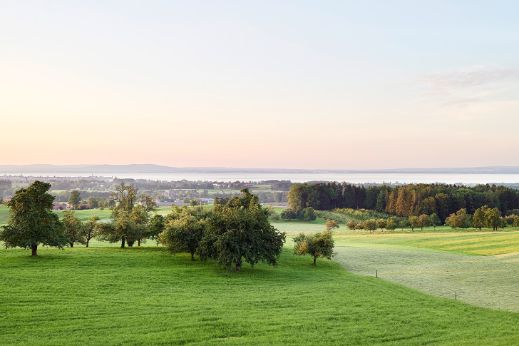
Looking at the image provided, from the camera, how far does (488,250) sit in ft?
279

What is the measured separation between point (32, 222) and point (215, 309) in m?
35.3

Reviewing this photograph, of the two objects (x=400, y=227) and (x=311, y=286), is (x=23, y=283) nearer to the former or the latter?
(x=311, y=286)

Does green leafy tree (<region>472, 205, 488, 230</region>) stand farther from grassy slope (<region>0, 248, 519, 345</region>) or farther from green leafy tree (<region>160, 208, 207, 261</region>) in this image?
green leafy tree (<region>160, 208, 207, 261</region>)

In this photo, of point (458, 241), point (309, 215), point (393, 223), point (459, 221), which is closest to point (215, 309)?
point (458, 241)

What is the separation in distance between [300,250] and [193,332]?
4198cm

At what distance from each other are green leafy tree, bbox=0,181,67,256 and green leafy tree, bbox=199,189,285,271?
18.7 metres

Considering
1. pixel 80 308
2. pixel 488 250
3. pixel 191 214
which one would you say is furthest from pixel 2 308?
pixel 488 250

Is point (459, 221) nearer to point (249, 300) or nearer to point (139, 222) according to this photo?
point (139, 222)

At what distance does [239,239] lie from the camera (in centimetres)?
5881

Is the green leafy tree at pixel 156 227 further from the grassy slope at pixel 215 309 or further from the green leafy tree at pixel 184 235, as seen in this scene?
the grassy slope at pixel 215 309

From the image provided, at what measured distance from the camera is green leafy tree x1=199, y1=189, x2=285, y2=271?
57750 mm

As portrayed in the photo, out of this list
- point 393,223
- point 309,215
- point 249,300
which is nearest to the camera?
point 249,300

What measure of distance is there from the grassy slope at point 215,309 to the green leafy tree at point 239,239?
2441 mm

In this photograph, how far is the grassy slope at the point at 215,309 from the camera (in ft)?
91.9
